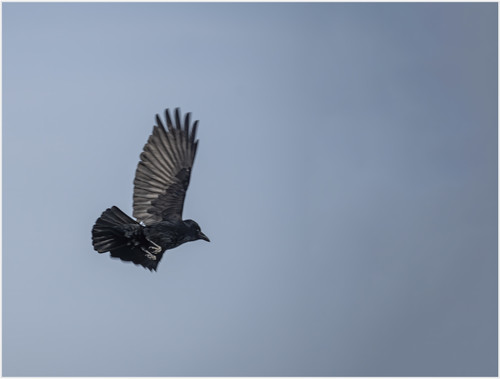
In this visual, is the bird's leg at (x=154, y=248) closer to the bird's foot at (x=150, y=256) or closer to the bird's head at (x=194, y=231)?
the bird's foot at (x=150, y=256)

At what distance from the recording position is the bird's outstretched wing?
17609 mm

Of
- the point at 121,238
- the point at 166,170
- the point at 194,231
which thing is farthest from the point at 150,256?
the point at 166,170

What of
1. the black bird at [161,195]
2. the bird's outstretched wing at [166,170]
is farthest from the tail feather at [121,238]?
the bird's outstretched wing at [166,170]

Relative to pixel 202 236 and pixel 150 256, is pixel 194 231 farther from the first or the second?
pixel 150 256

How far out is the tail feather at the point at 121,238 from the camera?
54.1 ft

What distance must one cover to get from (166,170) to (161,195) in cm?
59

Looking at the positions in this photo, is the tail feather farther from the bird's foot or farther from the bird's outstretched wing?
the bird's outstretched wing

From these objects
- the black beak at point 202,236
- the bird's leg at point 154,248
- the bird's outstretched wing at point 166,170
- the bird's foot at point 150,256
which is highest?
the bird's outstretched wing at point 166,170

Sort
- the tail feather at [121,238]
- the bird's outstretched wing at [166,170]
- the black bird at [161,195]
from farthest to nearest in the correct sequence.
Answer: the bird's outstretched wing at [166,170], the black bird at [161,195], the tail feather at [121,238]

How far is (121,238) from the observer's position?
16.8 meters

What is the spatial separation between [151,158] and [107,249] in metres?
2.39

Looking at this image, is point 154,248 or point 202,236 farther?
point 202,236

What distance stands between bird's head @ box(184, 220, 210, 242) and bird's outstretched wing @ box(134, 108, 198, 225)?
0.86 feet

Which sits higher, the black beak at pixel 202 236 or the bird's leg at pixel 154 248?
the black beak at pixel 202 236
